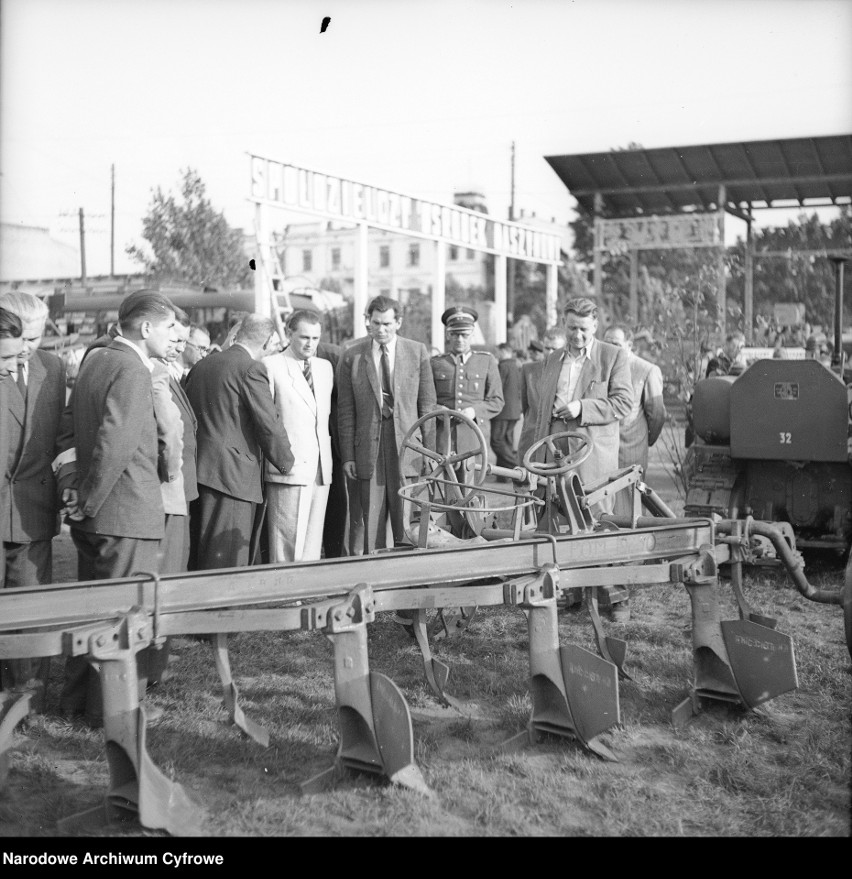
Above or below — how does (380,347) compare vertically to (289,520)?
above

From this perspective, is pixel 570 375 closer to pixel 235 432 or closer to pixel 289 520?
pixel 289 520

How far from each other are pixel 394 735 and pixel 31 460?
204 centimetres

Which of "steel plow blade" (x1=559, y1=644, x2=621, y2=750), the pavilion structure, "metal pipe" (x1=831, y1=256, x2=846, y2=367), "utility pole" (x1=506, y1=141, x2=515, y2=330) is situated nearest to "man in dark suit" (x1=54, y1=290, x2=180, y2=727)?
"steel plow blade" (x1=559, y1=644, x2=621, y2=750)

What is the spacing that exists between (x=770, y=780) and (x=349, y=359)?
3.51 metres

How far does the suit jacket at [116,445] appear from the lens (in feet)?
14.1

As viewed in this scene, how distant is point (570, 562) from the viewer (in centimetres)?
420

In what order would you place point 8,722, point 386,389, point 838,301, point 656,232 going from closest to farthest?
point 8,722 < point 386,389 < point 838,301 < point 656,232

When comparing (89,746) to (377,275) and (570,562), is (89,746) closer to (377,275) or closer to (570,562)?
(570,562)

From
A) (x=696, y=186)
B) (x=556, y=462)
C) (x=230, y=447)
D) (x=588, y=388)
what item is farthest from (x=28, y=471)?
(x=696, y=186)

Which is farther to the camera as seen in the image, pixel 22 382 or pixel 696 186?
pixel 696 186

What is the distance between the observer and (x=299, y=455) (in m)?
5.80

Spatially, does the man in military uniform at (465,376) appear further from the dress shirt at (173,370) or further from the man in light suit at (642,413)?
the dress shirt at (173,370)

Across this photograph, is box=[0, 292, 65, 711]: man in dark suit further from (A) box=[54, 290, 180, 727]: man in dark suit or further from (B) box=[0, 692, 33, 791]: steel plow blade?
(B) box=[0, 692, 33, 791]: steel plow blade
